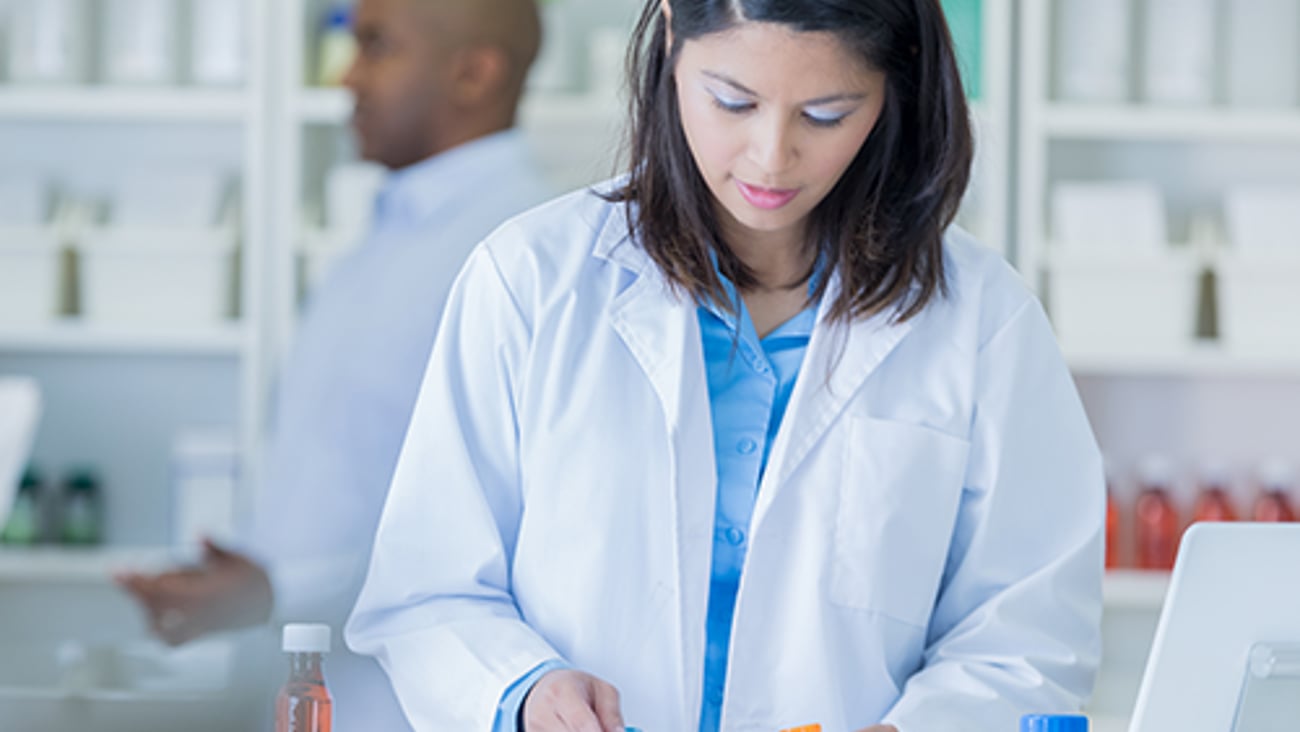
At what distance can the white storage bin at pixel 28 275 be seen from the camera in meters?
2.34

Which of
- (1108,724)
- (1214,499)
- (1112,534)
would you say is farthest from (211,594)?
(1214,499)

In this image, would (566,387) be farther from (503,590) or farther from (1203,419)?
(1203,419)

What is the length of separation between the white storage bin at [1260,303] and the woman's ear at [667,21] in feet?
4.62

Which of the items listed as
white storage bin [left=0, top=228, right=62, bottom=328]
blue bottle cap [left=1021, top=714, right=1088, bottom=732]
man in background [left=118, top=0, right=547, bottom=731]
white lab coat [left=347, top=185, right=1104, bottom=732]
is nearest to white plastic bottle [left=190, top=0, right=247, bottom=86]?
white storage bin [left=0, top=228, right=62, bottom=328]

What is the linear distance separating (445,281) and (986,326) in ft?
2.29

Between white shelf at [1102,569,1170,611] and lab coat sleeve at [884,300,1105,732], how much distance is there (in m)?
1.15

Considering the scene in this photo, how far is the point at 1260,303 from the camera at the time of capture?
2273 millimetres

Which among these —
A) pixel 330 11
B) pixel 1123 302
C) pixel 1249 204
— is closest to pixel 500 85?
pixel 330 11

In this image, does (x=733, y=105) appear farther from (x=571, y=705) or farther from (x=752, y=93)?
(x=571, y=705)

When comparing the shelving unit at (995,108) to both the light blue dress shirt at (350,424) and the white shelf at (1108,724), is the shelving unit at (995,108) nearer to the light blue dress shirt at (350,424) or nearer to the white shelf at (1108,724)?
the white shelf at (1108,724)

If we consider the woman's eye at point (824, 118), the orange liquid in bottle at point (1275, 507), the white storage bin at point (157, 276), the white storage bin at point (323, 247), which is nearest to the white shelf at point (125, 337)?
the white storage bin at point (157, 276)

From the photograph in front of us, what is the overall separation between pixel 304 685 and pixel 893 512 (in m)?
0.46

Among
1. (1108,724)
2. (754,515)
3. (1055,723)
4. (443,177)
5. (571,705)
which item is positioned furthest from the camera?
(1108,724)

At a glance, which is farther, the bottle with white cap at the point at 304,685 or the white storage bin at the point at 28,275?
the white storage bin at the point at 28,275
